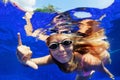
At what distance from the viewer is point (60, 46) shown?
6.71 m

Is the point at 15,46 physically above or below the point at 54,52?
above

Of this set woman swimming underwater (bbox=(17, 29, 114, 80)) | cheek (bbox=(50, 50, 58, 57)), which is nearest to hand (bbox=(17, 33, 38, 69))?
woman swimming underwater (bbox=(17, 29, 114, 80))

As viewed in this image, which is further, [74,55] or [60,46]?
[74,55]

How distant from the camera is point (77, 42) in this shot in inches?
269

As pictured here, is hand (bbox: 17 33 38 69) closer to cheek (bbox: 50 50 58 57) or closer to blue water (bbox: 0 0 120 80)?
blue water (bbox: 0 0 120 80)

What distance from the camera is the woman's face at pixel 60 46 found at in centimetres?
670

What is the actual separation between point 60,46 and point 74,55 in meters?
0.26

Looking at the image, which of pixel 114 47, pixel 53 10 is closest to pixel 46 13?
pixel 53 10

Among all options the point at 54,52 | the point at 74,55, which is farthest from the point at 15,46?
the point at 74,55

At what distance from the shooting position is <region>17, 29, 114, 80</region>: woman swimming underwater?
673 cm

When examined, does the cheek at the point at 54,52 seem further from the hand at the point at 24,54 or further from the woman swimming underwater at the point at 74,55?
the hand at the point at 24,54

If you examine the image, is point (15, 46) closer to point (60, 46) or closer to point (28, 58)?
point (28, 58)

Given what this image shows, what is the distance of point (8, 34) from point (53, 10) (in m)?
0.68

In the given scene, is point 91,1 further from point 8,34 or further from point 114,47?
point 8,34
